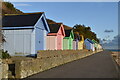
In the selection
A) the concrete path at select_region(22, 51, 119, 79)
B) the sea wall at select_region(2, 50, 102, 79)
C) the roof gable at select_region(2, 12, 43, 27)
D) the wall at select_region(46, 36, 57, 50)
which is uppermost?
the roof gable at select_region(2, 12, 43, 27)

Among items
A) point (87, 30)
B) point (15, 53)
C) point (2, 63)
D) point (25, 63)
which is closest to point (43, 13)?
point (15, 53)

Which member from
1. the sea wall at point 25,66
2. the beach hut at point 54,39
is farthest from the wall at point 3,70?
the beach hut at point 54,39

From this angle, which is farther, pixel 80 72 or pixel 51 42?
pixel 51 42

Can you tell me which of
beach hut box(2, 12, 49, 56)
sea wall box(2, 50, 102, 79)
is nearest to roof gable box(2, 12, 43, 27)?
beach hut box(2, 12, 49, 56)

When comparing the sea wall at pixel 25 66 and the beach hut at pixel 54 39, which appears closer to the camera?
the sea wall at pixel 25 66

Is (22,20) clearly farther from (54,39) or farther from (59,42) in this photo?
(59,42)

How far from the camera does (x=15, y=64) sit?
940cm

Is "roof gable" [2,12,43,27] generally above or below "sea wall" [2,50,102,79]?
above

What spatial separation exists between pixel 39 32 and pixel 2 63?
1226 centimetres

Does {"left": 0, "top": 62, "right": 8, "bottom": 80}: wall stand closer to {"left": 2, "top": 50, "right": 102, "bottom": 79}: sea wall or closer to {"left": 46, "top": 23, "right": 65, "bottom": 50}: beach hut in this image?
{"left": 2, "top": 50, "right": 102, "bottom": 79}: sea wall

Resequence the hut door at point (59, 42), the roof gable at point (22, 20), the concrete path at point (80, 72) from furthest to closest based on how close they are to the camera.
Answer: the hut door at point (59, 42), the roof gable at point (22, 20), the concrete path at point (80, 72)

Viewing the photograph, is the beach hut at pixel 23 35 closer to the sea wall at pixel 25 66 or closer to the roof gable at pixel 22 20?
the roof gable at pixel 22 20

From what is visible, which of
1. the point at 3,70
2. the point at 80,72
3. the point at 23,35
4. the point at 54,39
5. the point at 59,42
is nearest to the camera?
the point at 3,70

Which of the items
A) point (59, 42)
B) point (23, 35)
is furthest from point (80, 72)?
point (59, 42)
